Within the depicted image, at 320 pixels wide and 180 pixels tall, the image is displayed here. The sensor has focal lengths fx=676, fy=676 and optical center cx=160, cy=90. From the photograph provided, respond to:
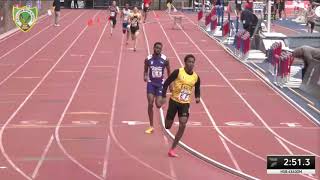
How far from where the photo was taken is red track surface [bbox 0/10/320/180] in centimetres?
1070

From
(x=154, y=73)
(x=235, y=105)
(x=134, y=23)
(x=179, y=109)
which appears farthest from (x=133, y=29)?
(x=179, y=109)

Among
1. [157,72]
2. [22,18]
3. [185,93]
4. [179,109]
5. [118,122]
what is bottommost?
[118,122]

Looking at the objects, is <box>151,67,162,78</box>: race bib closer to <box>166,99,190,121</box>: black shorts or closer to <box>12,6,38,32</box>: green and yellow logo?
<box>166,99,190,121</box>: black shorts

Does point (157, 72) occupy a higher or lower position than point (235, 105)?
higher

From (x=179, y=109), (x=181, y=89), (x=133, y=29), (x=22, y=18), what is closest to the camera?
(x=181, y=89)

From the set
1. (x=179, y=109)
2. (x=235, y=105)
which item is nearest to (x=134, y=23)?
(x=235, y=105)

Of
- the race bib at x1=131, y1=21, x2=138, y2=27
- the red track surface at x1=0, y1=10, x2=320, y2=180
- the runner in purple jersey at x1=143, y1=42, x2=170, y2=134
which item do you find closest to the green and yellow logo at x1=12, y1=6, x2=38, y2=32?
the red track surface at x1=0, y1=10, x2=320, y2=180

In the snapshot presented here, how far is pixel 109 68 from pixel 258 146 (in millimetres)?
11120

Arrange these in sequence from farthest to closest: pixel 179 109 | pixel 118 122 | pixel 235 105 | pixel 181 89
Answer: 1. pixel 235 105
2. pixel 118 122
3. pixel 179 109
4. pixel 181 89

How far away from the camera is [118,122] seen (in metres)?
14.2

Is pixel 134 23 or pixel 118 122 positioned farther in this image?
pixel 134 23

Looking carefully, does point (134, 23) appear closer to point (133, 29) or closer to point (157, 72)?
point (133, 29)

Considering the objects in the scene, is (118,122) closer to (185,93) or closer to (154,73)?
(154,73)

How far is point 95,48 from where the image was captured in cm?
2833
